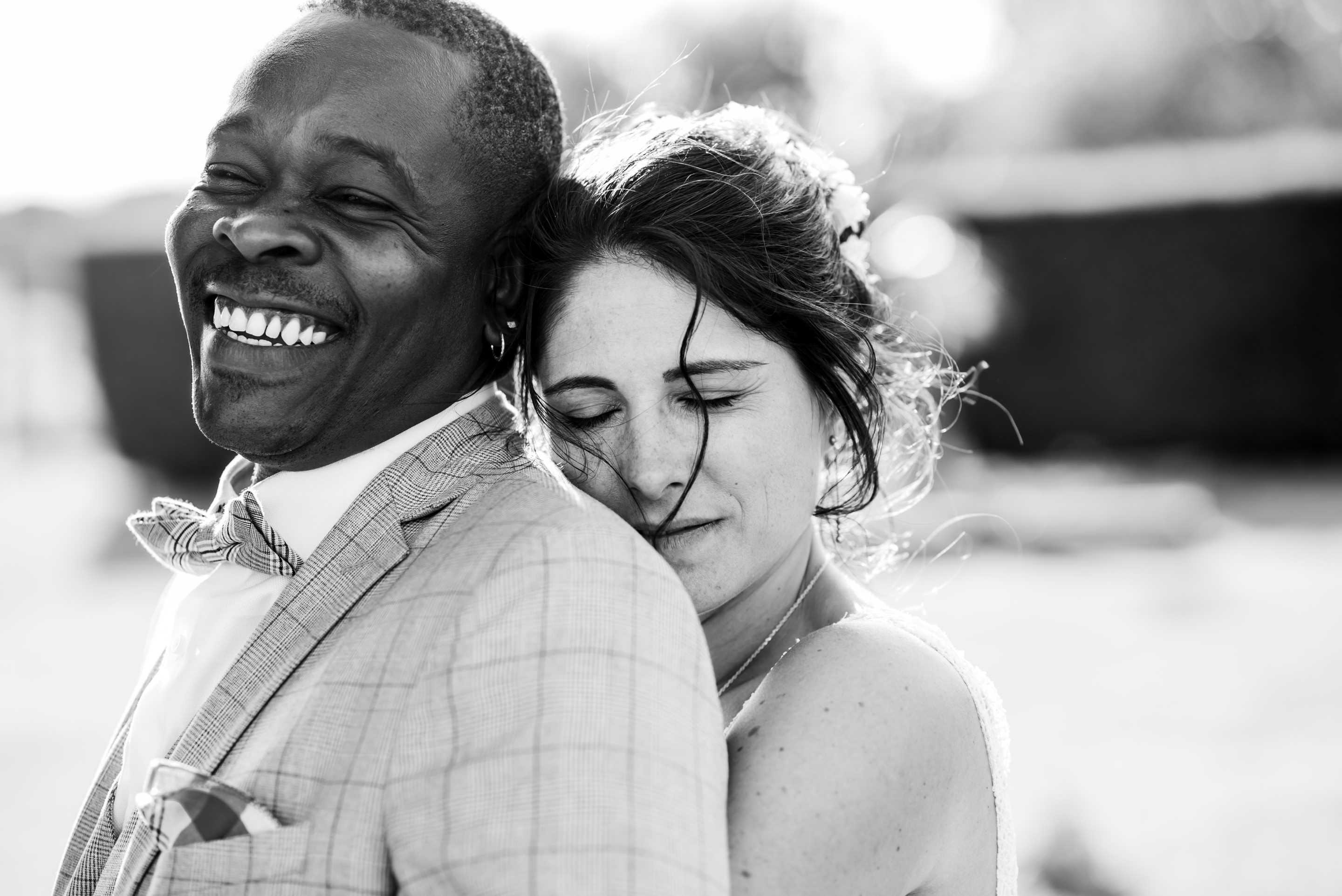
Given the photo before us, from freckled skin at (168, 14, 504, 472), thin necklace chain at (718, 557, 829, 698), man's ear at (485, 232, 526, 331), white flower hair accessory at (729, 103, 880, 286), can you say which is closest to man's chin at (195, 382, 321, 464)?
freckled skin at (168, 14, 504, 472)

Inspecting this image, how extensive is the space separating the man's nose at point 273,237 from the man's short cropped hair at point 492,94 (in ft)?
0.94

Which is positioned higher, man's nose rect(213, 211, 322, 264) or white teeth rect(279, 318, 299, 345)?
man's nose rect(213, 211, 322, 264)

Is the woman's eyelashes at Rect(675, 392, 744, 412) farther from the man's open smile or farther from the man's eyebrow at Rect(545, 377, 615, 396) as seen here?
the man's open smile

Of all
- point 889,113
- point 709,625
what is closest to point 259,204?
point 709,625

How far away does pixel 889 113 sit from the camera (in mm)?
28219

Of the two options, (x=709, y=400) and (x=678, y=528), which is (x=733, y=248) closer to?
(x=709, y=400)

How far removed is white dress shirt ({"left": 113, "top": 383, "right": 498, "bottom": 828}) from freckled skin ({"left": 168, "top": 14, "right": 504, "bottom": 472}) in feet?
0.15

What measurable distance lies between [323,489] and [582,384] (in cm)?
46

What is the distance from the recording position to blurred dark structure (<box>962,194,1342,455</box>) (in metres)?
14.6

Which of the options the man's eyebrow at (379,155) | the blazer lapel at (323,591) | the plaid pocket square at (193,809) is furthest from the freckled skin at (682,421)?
the plaid pocket square at (193,809)

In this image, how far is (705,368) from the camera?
221 cm

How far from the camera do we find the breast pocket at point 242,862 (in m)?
1.52

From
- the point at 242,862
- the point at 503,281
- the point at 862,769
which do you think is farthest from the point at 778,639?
the point at 242,862

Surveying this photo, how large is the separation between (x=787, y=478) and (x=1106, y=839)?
3907mm
